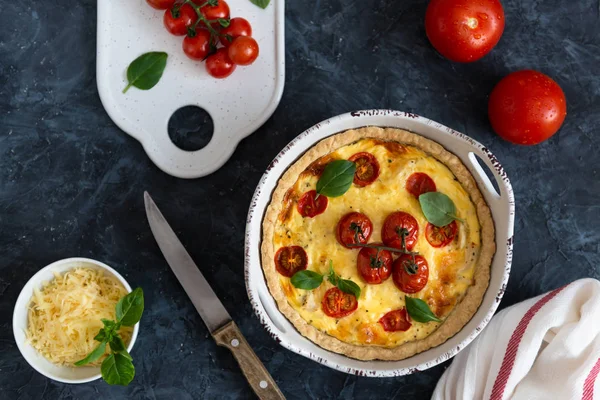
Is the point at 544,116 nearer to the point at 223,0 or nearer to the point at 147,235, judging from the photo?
the point at 223,0

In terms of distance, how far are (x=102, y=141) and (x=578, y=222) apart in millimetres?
2069

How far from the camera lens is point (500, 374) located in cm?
257

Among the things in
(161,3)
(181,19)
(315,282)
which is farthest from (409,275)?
(161,3)

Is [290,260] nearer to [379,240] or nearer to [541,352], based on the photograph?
[379,240]

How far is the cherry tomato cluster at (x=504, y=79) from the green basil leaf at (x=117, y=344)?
171cm

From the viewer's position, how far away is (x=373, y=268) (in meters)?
2.34

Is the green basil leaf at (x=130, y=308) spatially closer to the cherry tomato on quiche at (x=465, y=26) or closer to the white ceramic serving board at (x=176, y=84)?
the white ceramic serving board at (x=176, y=84)

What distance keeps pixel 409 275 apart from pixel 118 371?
112 centimetres

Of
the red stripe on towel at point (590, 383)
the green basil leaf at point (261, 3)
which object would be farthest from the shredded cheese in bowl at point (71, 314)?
the red stripe on towel at point (590, 383)

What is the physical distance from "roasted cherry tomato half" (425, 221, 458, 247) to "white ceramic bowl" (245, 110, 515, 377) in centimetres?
16

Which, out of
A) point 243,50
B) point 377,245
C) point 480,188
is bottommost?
point 377,245

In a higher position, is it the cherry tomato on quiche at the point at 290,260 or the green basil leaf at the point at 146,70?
the green basil leaf at the point at 146,70

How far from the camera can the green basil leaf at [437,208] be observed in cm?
236

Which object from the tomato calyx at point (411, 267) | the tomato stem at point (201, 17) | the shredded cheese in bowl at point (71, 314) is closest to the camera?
the tomato calyx at point (411, 267)
